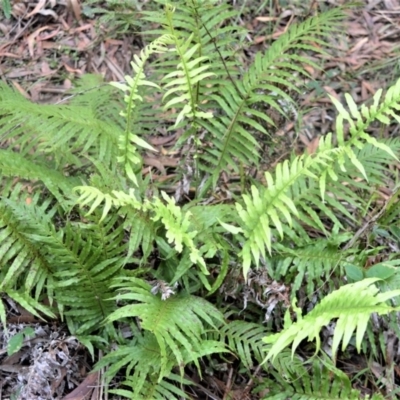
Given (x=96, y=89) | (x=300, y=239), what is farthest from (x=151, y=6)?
(x=300, y=239)

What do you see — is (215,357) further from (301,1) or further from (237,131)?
(301,1)

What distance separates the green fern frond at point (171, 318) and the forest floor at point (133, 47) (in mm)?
1417

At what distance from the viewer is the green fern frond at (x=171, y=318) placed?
78.9 inches

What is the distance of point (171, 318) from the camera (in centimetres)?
213

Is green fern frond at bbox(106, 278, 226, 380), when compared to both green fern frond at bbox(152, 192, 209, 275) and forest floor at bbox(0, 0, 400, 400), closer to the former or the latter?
green fern frond at bbox(152, 192, 209, 275)

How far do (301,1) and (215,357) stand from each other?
274cm

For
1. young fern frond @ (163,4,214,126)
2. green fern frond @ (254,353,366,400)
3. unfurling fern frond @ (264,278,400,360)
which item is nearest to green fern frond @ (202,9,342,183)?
young fern frond @ (163,4,214,126)

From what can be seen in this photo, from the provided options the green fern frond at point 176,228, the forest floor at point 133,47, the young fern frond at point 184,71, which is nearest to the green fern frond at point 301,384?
the green fern frond at point 176,228

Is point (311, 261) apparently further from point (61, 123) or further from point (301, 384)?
point (61, 123)

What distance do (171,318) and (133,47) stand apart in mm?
2350

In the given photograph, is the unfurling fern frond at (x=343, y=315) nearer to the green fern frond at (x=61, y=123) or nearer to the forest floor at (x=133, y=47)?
the green fern frond at (x=61, y=123)

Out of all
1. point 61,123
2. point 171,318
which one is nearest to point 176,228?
point 171,318

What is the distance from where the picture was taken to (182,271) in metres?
2.27

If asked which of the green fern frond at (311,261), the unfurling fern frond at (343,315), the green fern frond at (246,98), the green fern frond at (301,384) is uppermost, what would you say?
the green fern frond at (246,98)
